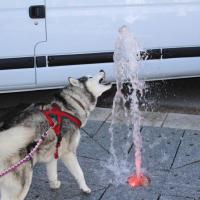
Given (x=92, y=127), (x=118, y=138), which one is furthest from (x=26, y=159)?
(x=92, y=127)

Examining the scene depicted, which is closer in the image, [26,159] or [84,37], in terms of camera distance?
[26,159]

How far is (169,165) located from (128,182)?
573 millimetres

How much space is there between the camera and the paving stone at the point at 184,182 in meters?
4.93

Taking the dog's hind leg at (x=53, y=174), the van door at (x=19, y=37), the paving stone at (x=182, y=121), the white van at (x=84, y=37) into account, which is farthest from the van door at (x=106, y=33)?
the dog's hind leg at (x=53, y=174)

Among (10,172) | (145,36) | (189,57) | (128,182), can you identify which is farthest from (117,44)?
(10,172)

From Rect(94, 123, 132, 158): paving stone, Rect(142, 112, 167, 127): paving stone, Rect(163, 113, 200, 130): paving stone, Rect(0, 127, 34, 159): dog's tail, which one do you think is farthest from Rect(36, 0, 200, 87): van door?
Rect(0, 127, 34, 159): dog's tail

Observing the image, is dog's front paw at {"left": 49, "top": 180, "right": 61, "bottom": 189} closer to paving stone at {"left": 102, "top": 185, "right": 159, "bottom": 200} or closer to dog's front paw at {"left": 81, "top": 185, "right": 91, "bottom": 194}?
dog's front paw at {"left": 81, "top": 185, "right": 91, "bottom": 194}

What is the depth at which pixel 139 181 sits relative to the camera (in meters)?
5.12

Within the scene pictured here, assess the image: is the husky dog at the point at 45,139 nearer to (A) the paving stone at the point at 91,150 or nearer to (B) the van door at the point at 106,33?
(A) the paving stone at the point at 91,150

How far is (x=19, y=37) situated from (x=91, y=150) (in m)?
1.71

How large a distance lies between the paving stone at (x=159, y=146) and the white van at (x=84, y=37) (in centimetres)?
107

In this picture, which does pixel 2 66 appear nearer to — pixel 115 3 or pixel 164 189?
pixel 115 3

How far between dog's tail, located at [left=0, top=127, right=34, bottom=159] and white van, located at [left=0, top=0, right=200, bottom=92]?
8.80 ft

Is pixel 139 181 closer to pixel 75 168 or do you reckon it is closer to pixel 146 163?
pixel 146 163
